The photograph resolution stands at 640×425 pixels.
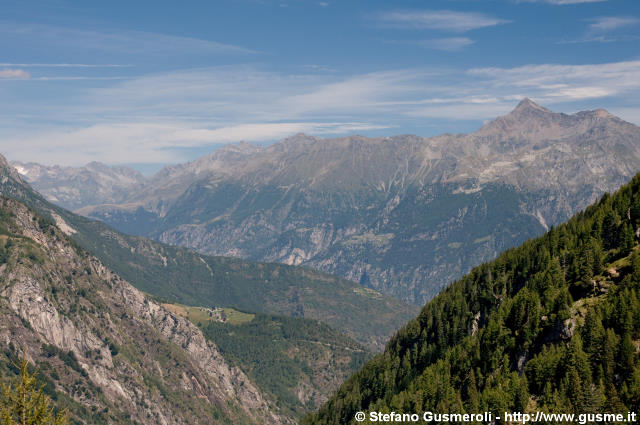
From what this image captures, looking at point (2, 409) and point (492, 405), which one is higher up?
point (2, 409)

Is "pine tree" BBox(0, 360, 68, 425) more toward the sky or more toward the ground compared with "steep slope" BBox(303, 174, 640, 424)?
more toward the sky

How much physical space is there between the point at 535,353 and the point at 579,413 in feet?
93.4

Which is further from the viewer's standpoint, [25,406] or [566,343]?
[566,343]

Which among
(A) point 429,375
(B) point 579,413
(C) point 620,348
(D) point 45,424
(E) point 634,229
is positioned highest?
(E) point 634,229

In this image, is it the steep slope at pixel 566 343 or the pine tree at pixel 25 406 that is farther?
the steep slope at pixel 566 343

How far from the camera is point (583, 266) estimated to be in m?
162

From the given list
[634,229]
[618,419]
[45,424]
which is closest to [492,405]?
[618,419]

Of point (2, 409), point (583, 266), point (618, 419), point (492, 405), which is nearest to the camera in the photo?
point (2, 409)

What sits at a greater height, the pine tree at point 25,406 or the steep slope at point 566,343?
the pine tree at point 25,406

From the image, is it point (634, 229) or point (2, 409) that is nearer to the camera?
point (2, 409)

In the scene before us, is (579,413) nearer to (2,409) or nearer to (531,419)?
(531,419)

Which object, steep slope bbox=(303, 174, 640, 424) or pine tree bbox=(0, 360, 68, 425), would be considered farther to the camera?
steep slope bbox=(303, 174, 640, 424)

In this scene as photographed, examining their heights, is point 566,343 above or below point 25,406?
below

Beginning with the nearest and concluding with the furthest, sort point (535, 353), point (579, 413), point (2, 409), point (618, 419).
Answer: point (2, 409) < point (618, 419) < point (579, 413) < point (535, 353)
